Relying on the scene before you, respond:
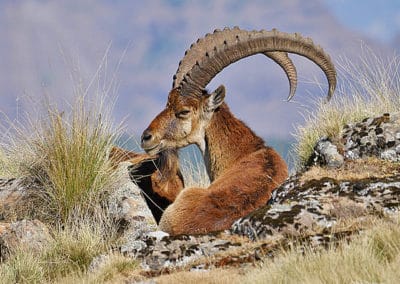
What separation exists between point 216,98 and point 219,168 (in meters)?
0.99

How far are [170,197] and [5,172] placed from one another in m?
4.63

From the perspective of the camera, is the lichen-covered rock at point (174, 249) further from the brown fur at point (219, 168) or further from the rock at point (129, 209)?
the rock at point (129, 209)

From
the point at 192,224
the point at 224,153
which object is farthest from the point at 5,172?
the point at 192,224

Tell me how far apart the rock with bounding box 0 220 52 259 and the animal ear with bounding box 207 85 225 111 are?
2.86 m

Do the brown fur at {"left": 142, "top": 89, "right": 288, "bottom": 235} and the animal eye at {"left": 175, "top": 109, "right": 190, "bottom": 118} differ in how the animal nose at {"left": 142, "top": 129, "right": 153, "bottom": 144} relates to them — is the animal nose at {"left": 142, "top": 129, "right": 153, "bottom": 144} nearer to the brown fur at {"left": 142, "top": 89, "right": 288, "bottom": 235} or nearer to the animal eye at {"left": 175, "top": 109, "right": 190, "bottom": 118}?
the brown fur at {"left": 142, "top": 89, "right": 288, "bottom": 235}

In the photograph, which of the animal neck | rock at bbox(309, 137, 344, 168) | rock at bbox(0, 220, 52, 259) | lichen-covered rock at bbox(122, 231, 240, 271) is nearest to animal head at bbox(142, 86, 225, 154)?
the animal neck

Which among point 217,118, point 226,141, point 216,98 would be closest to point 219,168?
point 226,141

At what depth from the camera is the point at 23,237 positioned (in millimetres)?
8773

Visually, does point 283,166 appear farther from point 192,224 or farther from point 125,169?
point 125,169

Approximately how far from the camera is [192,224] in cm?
767

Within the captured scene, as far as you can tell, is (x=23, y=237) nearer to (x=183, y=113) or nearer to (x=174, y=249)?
(x=183, y=113)

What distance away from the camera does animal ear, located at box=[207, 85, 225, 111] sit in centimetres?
923

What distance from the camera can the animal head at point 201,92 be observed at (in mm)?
9086

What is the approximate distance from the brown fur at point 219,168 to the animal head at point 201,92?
0.05 ft
